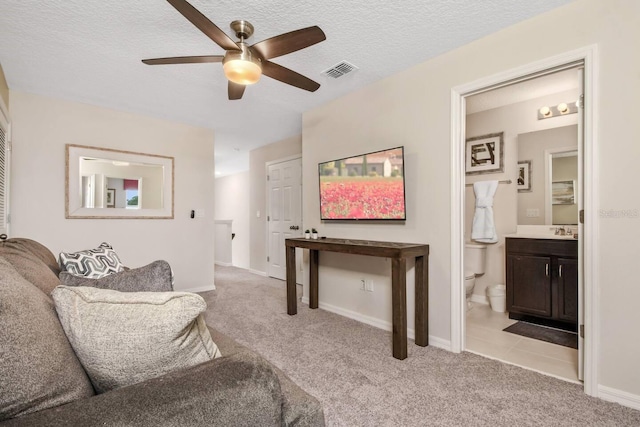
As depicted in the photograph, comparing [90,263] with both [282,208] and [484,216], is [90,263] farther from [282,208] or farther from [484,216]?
[484,216]

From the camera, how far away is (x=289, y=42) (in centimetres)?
183

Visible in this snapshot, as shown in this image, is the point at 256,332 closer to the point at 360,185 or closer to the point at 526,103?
the point at 360,185

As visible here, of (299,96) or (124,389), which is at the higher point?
(299,96)

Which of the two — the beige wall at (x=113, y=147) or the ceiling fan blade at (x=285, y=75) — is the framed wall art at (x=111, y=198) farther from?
the ceiling fan blade at (x=285, y=75)

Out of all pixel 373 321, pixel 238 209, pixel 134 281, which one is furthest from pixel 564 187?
pixel 238 209

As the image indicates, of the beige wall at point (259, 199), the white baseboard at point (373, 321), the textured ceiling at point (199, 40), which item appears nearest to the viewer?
the textured ceiling at point (199, 40)

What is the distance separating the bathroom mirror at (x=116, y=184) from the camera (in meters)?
3.54

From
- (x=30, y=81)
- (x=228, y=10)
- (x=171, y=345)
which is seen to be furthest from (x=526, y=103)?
(x=30, y=81)

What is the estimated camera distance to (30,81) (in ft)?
9.87

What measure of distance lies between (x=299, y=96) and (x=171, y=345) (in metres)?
3.10

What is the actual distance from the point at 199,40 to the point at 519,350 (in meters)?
3.40

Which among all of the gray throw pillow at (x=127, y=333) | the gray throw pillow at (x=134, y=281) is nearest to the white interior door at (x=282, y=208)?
the gray throw pillow at (x=134, y=281)

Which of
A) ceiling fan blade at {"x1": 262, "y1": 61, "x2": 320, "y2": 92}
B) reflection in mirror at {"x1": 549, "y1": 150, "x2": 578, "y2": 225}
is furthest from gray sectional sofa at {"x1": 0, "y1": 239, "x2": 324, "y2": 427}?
reflection in mirror at {"x1": 549, "y1": 150, "x2": 578, "y2": 225}

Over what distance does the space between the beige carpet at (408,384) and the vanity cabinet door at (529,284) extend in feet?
3.73
